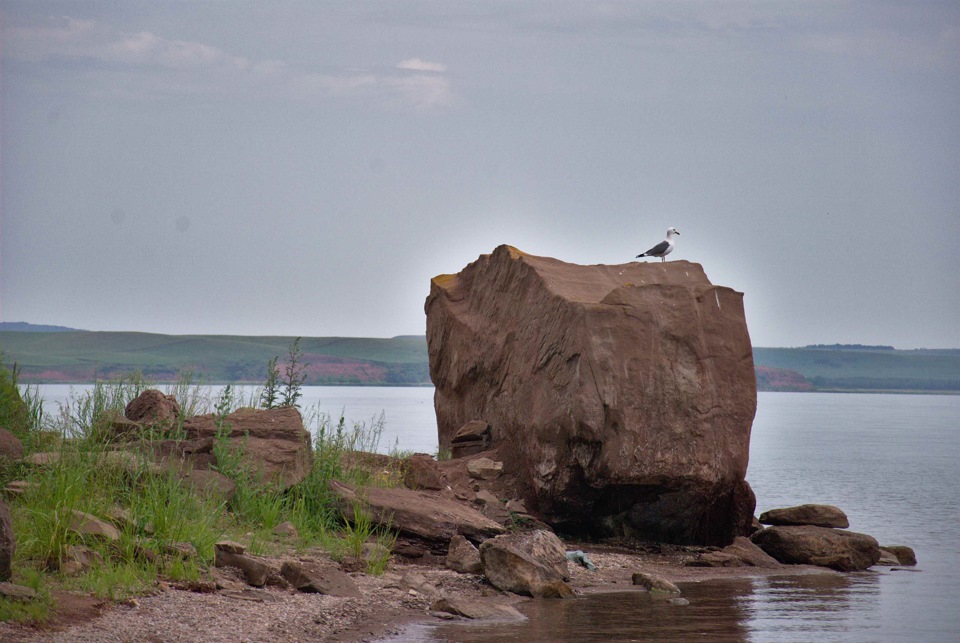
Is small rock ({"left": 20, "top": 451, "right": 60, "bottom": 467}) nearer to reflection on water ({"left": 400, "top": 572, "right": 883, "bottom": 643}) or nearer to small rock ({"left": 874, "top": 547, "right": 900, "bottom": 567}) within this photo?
reflection on water ({"left": 400, "top": 572, "right": 883, "bottom": 643})

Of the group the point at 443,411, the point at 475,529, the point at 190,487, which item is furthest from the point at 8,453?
the point at 443,411

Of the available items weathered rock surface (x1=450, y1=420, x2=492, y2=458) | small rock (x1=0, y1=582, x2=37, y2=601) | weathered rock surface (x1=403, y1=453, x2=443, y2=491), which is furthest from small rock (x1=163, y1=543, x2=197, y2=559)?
weathered rock surface (x1=450, y1=420, x2=492, y2=458)

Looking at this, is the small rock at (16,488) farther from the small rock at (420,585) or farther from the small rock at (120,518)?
the small rock at (420,585)

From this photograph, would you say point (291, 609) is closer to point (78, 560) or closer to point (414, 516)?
point (78, 560)

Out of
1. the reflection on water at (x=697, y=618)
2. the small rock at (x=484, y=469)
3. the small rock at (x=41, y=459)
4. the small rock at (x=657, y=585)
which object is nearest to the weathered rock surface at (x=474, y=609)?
the reflection on water at (x=697, y=618)

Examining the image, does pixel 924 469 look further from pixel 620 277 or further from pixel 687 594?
pixel 687 594

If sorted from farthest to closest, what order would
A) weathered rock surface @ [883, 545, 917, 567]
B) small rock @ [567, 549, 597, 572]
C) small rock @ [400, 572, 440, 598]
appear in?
weathered rock surface @ [883, 545, 917, 567], small rock @ [567, 549, 597, 572], small rock @ [400, 572, 440, 598]

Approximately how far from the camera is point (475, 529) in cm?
1156

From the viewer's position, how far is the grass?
823cm

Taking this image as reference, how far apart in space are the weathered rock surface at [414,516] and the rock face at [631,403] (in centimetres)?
195

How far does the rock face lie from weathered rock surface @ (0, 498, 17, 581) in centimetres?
725

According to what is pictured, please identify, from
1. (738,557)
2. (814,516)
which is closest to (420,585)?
(738,557)

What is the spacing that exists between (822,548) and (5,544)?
10274mm

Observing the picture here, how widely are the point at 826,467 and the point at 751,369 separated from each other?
20631 mm
